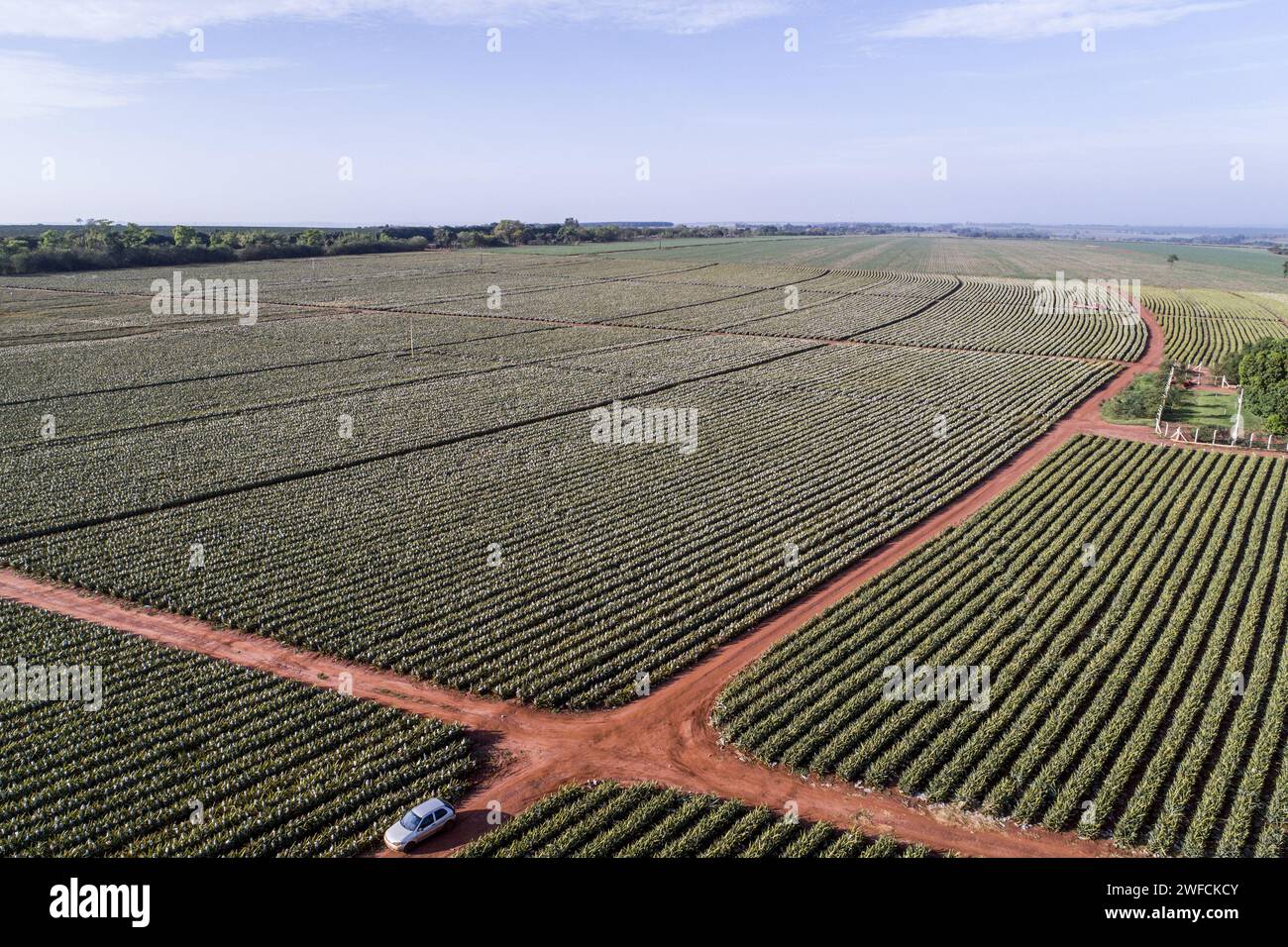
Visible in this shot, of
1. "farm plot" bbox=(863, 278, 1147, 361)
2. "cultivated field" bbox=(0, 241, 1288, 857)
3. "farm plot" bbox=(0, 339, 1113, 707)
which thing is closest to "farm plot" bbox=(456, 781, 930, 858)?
"cultivated field" bbox=(0, 241, 1288, 857)

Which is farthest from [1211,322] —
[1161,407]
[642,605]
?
[642,605]

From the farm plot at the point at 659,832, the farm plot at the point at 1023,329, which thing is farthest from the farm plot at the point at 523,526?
the farm plot at the point at 1023,329

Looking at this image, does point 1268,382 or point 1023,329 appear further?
point 1023,329

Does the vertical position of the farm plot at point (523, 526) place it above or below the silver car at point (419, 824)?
above

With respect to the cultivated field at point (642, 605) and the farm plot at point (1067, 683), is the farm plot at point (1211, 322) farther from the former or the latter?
the farm plot at point (1067, 683)

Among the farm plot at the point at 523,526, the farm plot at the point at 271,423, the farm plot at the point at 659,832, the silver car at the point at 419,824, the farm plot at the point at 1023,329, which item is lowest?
the farm plot at the point at 659,832

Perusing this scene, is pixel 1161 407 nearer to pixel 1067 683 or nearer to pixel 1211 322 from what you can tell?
pixel 1067 683

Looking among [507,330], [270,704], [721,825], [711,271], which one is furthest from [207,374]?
[711,271]
